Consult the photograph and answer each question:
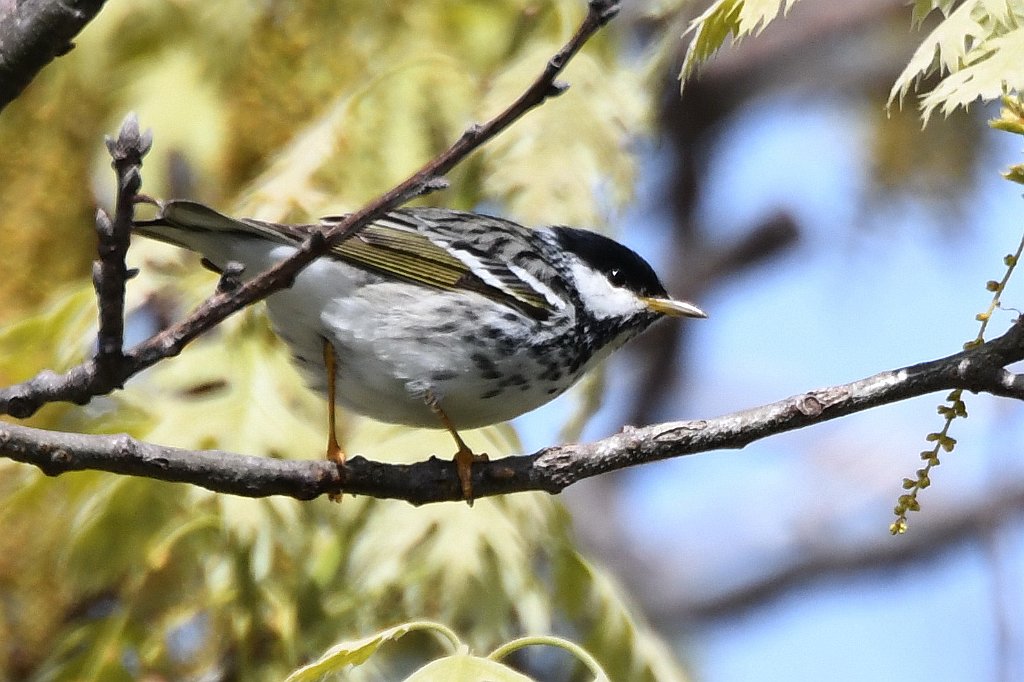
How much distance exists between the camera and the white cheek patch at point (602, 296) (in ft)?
10.7

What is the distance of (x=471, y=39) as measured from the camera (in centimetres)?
404

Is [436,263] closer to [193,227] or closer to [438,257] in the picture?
[438,257]

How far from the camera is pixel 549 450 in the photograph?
7.62 ft

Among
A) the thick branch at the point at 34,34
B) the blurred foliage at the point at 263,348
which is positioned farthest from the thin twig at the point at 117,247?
the blurred foliage at the point at 263,348

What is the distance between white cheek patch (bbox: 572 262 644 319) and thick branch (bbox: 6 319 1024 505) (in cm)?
97

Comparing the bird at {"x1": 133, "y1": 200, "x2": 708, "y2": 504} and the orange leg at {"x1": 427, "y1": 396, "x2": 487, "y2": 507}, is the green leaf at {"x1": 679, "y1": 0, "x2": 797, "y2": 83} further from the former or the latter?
the bird at {"x1": 133, "y1": 200, "x2": 708, "y2": 504}

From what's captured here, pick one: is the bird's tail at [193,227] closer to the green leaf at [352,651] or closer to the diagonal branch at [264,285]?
the diagonal branch at [264,285]

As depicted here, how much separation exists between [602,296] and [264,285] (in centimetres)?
170

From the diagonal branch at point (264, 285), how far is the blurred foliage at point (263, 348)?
3.59 feet

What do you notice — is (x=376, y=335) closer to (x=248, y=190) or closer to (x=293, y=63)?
(x=248, y=190)

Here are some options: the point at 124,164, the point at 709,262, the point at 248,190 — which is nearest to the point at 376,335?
the point at 248,190

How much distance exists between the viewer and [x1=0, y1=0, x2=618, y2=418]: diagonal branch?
1554 mm

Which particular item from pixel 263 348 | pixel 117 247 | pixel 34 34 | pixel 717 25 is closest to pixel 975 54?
pixel 717 25

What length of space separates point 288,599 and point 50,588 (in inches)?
27.7
